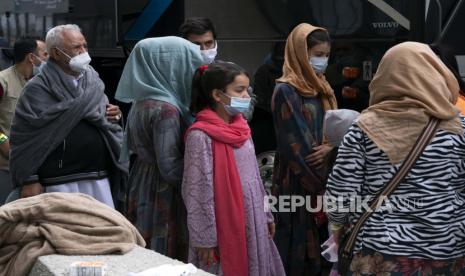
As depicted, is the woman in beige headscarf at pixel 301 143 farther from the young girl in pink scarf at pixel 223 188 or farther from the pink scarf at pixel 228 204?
the pink scarf at pixel 228 204

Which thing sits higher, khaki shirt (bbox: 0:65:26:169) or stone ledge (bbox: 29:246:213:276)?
stone ledge (bbox: 29:246:213:276)

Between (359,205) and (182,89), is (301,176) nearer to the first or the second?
(182,89)

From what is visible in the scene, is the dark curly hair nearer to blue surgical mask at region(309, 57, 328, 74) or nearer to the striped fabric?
blue surgical mask at region(309, 57, 328, 74)

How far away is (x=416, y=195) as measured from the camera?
3.45m

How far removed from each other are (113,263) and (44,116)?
201cm

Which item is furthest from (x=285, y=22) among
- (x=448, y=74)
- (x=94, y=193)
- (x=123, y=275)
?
(x=123, y=275)

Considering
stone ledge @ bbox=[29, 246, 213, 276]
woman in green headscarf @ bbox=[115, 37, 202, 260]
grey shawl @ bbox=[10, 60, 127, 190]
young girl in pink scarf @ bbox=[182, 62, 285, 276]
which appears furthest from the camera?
grey shawl @ bbox=[10, 60, 127, 190]

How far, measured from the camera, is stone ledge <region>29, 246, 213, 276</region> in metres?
2.95

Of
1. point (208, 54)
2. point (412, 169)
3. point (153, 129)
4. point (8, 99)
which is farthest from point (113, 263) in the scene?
point (8, 99)

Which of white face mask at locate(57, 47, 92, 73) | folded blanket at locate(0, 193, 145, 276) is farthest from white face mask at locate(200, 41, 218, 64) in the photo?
folded blanket at locate(0, 193, 145, 276)

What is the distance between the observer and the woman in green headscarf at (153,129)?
179 inches

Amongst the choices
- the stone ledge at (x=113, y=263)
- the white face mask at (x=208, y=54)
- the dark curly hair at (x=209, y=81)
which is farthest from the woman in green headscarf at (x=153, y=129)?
the stone ledge at (x=113, y=263)

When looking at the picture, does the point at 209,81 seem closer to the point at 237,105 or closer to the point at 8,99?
the point at 237,105

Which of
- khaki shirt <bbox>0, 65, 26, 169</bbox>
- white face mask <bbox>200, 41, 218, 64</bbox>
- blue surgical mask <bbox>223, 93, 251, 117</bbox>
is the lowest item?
khaki shirt <bbox>0, 65, 26, 169</bbox>
